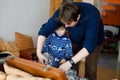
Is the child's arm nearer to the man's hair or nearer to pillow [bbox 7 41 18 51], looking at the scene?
the man's hair

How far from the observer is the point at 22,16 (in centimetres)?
378

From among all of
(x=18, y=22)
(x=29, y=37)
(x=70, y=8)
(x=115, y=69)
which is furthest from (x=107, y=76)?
(x=70, y=8)

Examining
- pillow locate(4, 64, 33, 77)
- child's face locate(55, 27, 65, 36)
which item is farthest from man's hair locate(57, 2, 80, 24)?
pillow locate(4, 64, 33, 77)

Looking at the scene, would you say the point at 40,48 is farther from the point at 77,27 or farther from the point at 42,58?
the point at 77,27

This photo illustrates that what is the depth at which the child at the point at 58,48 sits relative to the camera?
1.89 m

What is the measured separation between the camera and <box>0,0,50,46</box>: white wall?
3606 millimetres

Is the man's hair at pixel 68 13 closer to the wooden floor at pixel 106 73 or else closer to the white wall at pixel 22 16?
the wooden floor at pixel 106 73

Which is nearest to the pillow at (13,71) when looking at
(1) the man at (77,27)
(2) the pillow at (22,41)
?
(1) the man at (77,27)

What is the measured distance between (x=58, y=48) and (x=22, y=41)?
1.80 meters

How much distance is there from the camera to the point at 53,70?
1.49 m

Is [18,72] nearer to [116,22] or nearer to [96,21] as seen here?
[96,21]

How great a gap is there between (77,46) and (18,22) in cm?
180

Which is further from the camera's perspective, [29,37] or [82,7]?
[29,37]

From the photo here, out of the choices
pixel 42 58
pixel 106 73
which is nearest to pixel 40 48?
pixel 42 58
